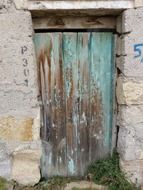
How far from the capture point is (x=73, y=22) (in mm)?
3473

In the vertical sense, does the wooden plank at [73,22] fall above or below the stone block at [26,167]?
above

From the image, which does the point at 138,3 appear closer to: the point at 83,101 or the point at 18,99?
the point at 83,101

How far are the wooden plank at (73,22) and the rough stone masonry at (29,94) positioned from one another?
146 mm

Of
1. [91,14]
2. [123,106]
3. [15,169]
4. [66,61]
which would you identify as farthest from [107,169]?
[91,14]

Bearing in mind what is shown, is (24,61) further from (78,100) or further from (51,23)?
(78,100)

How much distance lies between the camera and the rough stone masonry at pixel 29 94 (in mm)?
3205

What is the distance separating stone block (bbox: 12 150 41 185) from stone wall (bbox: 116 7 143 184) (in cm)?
84

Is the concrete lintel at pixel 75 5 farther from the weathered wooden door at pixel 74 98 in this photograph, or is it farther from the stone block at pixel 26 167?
the stone block at pixel 26 167

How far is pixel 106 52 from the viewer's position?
3.57 m

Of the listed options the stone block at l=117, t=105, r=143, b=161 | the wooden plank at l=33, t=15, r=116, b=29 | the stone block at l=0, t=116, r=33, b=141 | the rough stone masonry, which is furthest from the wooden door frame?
the stone block at l=0, t=116, r=33, b=141

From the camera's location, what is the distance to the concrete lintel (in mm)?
3156

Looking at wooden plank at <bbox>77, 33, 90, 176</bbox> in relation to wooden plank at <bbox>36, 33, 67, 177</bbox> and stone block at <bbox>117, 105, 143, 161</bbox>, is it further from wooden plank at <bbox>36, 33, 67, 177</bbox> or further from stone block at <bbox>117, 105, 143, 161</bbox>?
stone block at <bbox>117, 105, 143, 161</bbox>

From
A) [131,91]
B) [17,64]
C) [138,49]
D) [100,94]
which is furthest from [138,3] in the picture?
[17,64]

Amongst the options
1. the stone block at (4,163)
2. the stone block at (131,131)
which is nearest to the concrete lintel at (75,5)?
the stone block at (131,131)
